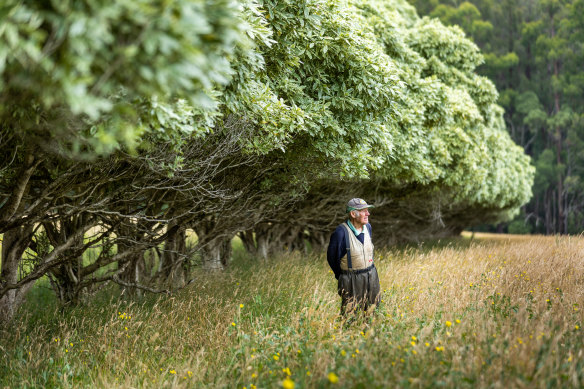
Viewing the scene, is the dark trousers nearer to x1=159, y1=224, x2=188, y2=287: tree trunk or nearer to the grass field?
the grass field

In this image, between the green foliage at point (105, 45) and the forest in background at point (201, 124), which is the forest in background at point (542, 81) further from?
the green foliage at point (105, 45)

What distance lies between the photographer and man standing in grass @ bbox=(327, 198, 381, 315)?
5602 millimetres

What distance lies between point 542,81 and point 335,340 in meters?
40.7

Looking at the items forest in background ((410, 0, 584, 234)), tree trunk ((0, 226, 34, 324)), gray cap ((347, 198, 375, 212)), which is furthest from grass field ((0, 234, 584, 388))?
forest in background ((410, 0, 584, 234))

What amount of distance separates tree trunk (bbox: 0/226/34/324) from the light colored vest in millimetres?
4405

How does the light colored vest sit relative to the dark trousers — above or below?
above

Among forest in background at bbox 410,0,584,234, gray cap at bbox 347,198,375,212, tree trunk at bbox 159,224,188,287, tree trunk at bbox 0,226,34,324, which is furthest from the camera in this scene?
forest in background at bbox 410,0,584,234

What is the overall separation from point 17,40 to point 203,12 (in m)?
0.93

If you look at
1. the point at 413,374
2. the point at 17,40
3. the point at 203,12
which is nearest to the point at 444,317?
the point at 413,374

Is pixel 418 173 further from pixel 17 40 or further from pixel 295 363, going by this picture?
pixel 17 40

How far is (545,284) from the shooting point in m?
6.38

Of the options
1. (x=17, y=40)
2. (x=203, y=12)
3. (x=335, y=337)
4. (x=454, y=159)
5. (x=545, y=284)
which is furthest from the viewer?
(x=454, y=159)

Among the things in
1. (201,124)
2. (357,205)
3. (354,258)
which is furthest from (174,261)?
(201,124)

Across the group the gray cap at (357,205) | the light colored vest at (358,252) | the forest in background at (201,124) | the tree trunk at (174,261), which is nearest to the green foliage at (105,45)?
the forest in background at (201,124)
